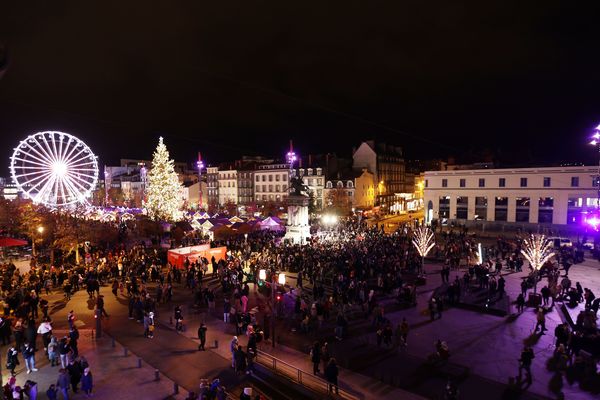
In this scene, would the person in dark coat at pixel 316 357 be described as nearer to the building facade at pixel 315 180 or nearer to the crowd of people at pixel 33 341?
the crowd of people at pixel 33 341

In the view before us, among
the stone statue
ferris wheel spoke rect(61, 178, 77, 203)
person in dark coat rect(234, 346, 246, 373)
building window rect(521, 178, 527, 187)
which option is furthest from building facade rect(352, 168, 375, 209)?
person in dark coat rect(234, 346, 246, 373)

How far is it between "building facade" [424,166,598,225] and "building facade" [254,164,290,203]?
27.5 metres

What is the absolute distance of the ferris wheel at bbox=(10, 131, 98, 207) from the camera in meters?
42.2

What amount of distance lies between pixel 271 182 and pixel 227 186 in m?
12.6

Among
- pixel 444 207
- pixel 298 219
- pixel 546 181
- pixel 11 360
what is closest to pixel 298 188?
pixel 298 219

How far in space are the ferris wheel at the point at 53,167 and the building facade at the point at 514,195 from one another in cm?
4757

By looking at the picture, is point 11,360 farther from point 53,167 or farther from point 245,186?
Result: point 245,186

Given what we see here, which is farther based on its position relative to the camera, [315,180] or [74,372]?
[315,180]

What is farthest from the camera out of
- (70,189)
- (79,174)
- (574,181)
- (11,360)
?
(79,174)

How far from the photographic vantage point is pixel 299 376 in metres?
11.9

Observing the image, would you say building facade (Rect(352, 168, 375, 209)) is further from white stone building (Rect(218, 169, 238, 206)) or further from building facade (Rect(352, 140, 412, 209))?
white stone building (Rect(218, 169, 238, 206))

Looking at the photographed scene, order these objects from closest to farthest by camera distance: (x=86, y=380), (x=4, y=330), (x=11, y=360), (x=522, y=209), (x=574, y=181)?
(x=86, y=380) → (x=11, y=360) → (x=4, y=330) → (x=574, y=181) → (x=522, y=209)

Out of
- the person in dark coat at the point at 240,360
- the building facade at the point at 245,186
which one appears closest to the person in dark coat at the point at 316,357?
the person in dark coat at the point at 240,360

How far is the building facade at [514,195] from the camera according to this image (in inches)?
1789
